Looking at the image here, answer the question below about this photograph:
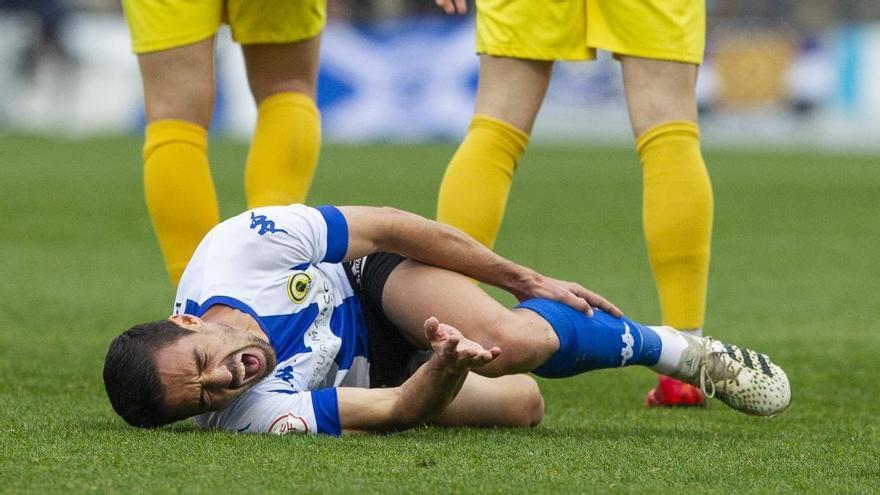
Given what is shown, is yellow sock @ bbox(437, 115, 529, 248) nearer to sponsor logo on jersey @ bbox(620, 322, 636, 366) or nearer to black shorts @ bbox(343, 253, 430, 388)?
black shorts @ bbox(343, 253, 430, 388)

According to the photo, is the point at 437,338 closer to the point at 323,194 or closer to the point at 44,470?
the point at 44,470

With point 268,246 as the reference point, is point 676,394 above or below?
below

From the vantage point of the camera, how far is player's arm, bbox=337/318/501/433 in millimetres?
2531

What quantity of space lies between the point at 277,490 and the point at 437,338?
1.54 feet

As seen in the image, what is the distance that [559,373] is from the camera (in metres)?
2.85

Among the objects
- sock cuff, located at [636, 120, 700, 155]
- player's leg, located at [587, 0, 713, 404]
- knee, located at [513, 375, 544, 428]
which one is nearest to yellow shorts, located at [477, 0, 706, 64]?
player's leg, located at [587, 0, 713, 404]

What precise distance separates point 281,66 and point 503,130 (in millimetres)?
752

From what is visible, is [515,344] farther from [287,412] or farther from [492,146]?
[492,146]

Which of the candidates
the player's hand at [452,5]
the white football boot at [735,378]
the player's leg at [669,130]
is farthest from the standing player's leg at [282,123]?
the white football boot at [735,378]

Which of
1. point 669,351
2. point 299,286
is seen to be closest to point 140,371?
point 299,286

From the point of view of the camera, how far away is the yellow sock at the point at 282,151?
380cm

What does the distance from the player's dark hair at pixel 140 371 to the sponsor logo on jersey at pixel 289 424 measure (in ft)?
0.60

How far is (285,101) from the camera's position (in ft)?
12.6

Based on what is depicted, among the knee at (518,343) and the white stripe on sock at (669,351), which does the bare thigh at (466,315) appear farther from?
the white stripe on sock at (669,351)
